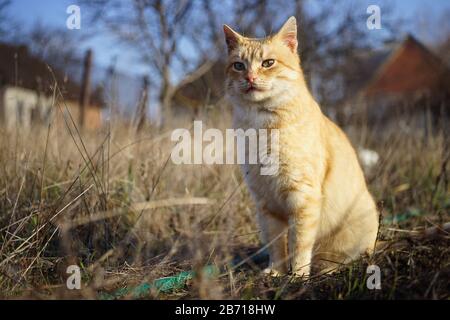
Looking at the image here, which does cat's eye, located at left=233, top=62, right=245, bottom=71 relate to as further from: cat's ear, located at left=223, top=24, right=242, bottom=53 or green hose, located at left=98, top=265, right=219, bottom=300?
green hose, located at left=98, top=265, right=219, bottom=300

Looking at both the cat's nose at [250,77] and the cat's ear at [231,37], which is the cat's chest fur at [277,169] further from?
the cat's ear at [231,37]

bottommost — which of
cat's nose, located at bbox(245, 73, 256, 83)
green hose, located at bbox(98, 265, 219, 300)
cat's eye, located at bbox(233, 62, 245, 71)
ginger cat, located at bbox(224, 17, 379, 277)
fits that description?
green hose, located at bbox(98, 265, 219, 300)

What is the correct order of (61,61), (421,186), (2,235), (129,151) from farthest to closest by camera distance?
1. (61,61)
2. (421,186)
3. (129,151)
4. (2,235)

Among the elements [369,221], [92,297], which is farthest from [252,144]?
[92,297]

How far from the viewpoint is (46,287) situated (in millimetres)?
1389

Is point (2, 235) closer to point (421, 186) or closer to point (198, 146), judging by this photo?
point (198, 146)

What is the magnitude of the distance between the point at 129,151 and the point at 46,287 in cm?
144

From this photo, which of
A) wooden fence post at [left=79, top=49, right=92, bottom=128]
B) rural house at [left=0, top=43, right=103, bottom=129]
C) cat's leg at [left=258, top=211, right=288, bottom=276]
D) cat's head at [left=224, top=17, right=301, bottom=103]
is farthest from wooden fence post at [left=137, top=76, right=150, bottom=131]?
wooden fence post at [left=79, top=49, right=92, bottom=128]

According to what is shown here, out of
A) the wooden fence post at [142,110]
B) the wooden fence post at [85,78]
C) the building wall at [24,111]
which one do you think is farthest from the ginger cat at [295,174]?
the wooden fence post at [85,78]

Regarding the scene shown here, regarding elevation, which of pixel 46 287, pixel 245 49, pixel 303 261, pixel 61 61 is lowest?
pixel 303 261

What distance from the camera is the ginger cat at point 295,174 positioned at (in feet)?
6.45

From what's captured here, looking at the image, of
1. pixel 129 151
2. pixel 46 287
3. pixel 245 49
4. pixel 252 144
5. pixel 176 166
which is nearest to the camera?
pixel 46 287

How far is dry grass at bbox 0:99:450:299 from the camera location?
1.45 meters

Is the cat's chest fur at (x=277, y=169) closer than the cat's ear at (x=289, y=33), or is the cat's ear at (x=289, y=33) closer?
the cat's chest fur at (x=277, y=169)
